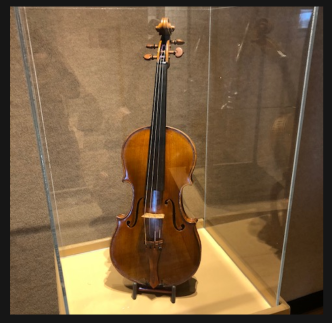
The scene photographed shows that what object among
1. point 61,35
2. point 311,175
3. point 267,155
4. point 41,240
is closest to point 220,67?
point 267,155

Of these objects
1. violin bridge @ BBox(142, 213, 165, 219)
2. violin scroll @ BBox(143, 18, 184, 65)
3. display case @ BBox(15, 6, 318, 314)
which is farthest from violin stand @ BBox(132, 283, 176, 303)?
violin scroll @ BBox(143, 18, 184, 65)

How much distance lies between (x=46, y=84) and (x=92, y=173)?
1.16 ft

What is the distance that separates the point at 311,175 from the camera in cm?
150

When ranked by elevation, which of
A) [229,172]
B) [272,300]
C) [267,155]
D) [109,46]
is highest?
[109,46]

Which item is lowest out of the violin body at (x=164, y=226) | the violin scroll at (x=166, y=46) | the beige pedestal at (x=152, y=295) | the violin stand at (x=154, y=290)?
the beige pedestal at (x=152, y=295)

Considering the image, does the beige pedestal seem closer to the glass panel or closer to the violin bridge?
the glass panel

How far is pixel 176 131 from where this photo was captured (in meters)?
0.99

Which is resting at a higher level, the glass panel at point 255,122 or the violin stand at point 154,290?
the glass panel at point 255,122

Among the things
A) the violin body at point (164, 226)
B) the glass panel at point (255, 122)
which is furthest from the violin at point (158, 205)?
the glass panel at point (255, 122)

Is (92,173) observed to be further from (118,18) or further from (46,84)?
(118,18)

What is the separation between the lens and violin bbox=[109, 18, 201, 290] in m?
0.98

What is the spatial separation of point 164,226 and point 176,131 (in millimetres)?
283

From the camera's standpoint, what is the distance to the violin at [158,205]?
978mm

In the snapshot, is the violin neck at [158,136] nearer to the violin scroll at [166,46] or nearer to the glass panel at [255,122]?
the violin scroll at [166,46]
